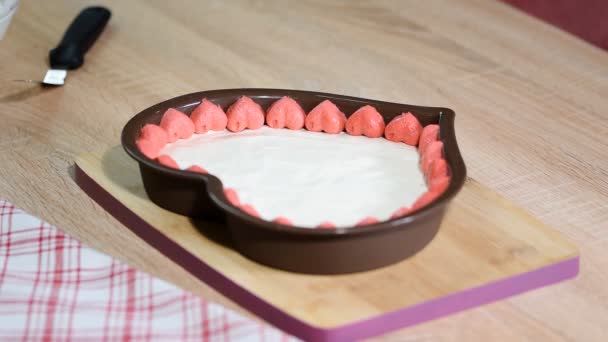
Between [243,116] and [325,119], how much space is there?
0.34 ft

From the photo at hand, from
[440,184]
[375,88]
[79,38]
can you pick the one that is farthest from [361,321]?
[79,38]

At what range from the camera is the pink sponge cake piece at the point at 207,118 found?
120 centimetres

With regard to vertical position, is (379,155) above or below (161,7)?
above

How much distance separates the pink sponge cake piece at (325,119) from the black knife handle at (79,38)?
1.81ft

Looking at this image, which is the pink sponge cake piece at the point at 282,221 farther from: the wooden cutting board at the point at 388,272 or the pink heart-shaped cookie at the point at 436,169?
the pink heart-shaped cookie at the point at 436,169

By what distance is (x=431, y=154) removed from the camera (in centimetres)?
112

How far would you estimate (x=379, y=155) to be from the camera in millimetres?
1163

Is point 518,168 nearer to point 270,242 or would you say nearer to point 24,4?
point 270,242

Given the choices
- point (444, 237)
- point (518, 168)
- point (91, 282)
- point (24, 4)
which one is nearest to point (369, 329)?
point (444, 237)

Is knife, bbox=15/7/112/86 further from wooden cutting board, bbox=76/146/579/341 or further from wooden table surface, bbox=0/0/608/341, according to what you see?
wooden cutting board, bbox=76/146/579/341

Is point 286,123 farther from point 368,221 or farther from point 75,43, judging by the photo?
point 75,43

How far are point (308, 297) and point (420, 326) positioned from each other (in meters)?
0.12

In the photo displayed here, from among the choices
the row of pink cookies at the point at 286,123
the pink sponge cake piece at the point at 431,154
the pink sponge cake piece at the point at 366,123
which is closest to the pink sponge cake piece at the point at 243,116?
the row of pink cookies at the point at 286,123

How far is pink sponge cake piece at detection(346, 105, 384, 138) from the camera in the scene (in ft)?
3.93
